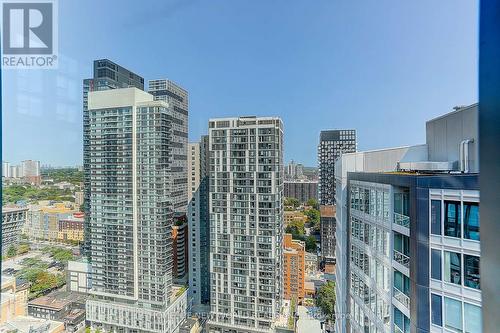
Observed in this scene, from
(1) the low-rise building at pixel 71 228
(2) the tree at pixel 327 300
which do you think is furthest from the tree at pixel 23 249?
(2) the tree at pixel 327 300

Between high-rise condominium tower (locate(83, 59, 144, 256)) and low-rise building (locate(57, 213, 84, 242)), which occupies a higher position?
high-rise condominium tower (locate(83, 59, 144, 256))

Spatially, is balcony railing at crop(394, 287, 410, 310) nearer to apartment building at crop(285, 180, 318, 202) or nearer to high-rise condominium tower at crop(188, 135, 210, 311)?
apartment building at crop(285, 180, 318, 202)

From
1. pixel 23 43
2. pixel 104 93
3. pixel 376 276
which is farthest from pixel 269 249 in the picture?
pixel 23 43

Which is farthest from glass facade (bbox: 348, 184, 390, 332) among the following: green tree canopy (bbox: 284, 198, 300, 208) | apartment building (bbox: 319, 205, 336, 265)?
apartment building (bbox: 319, 205, 336, 265)

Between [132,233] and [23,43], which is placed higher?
[23,43]

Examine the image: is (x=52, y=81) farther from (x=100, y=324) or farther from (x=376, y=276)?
(x=100, y=324)
